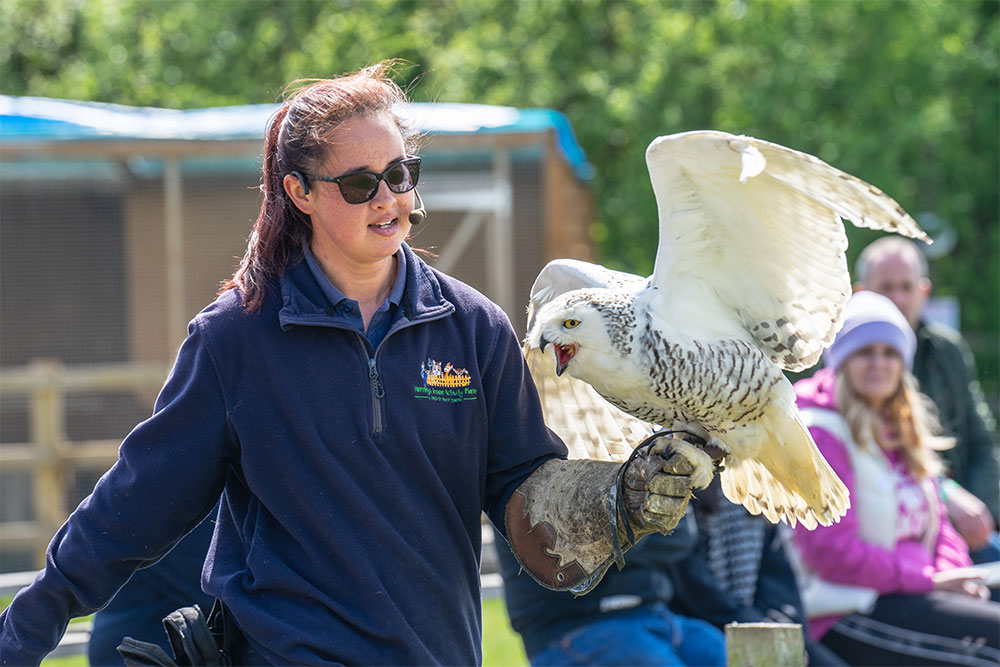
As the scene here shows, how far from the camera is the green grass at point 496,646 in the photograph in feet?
17.3

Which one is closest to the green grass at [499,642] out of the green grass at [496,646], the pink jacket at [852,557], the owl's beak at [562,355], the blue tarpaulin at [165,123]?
the green grass at [496,646]

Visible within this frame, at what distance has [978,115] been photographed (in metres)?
12.5

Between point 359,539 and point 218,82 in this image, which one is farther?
point 218,82

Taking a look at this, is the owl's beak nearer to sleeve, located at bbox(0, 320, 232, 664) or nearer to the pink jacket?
sleeve, located at bbox(0, 320, 232, 664)

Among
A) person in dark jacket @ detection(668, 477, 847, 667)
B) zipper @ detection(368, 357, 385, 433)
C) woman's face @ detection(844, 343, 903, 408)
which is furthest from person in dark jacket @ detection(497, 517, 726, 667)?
zipper @ detection(368, 357, 385, 433)

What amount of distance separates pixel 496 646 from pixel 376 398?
397cm

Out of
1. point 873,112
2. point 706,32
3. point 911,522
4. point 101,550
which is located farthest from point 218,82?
point 101,550

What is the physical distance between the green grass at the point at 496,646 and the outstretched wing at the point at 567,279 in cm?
207

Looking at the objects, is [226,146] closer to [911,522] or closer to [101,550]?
[911,522]

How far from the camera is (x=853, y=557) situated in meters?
3.92

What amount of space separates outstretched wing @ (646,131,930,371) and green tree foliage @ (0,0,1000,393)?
667 centimetres

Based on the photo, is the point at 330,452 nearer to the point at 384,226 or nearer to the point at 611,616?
the point at 384,226

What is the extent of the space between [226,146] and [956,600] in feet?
20.1

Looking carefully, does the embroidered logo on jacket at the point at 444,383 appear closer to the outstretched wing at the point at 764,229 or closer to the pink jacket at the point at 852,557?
the outstretched wing at the point at 764,229
